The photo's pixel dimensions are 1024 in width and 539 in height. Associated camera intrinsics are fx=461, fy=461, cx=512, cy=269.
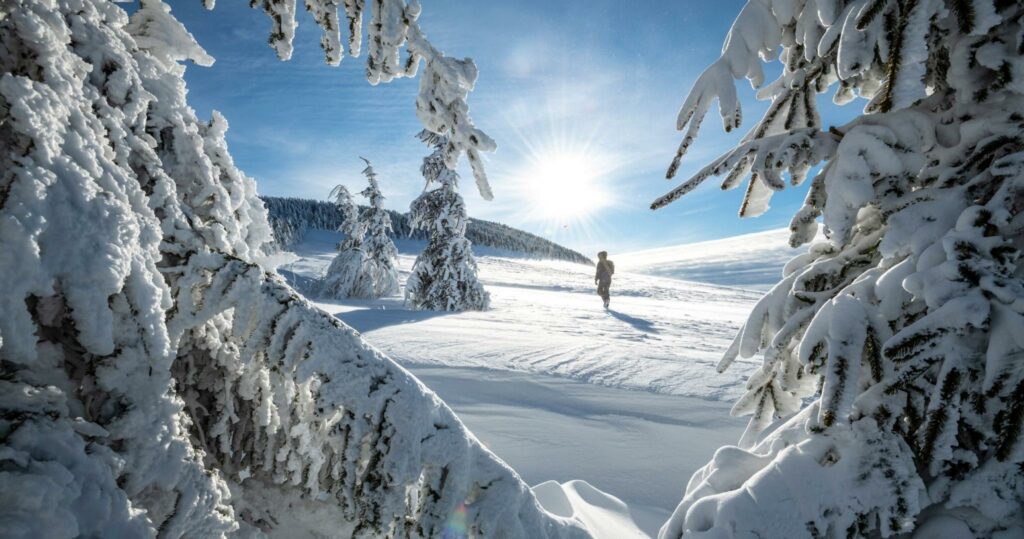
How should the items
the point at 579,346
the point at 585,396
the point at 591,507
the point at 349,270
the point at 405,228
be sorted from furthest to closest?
the point at 405,228
the point at 349,270
the point at 579,346
the point at 585,396
the point at 591,507

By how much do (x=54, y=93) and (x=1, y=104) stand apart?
0.38 ft

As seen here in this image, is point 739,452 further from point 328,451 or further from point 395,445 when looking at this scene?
point 328,451

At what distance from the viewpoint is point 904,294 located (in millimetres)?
1381

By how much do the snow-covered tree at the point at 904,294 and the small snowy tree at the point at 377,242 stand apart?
19835mm

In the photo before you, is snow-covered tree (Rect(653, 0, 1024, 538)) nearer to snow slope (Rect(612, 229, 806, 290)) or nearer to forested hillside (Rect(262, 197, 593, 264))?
snow slope (Rect(612, 229, 806, 290))

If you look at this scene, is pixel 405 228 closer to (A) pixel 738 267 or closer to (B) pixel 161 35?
(A) pixel 738 267

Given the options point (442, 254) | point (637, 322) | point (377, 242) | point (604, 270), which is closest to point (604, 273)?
point (604, 270)

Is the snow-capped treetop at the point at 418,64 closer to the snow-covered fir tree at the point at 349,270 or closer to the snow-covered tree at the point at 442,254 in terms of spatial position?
the snow-covered tree at the point at 442,254

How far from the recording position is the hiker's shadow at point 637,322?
8959 millimetres

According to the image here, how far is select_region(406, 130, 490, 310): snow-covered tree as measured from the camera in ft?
50.1

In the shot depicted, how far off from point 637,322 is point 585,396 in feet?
19.8

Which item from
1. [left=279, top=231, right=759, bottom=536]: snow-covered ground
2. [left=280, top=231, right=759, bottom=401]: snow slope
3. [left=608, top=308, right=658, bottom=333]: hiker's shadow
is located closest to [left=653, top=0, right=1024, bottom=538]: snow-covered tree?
[left=279, top=231, right=759, bottom=536]: snow-covered ground

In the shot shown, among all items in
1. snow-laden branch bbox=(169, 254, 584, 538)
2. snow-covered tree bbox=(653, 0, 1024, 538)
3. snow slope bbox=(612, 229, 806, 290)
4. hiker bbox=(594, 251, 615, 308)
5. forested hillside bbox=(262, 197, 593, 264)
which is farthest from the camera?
forested hillside bbox=(262, 197, 593, 264)

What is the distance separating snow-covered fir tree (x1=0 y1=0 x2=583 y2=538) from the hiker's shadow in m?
7.43
